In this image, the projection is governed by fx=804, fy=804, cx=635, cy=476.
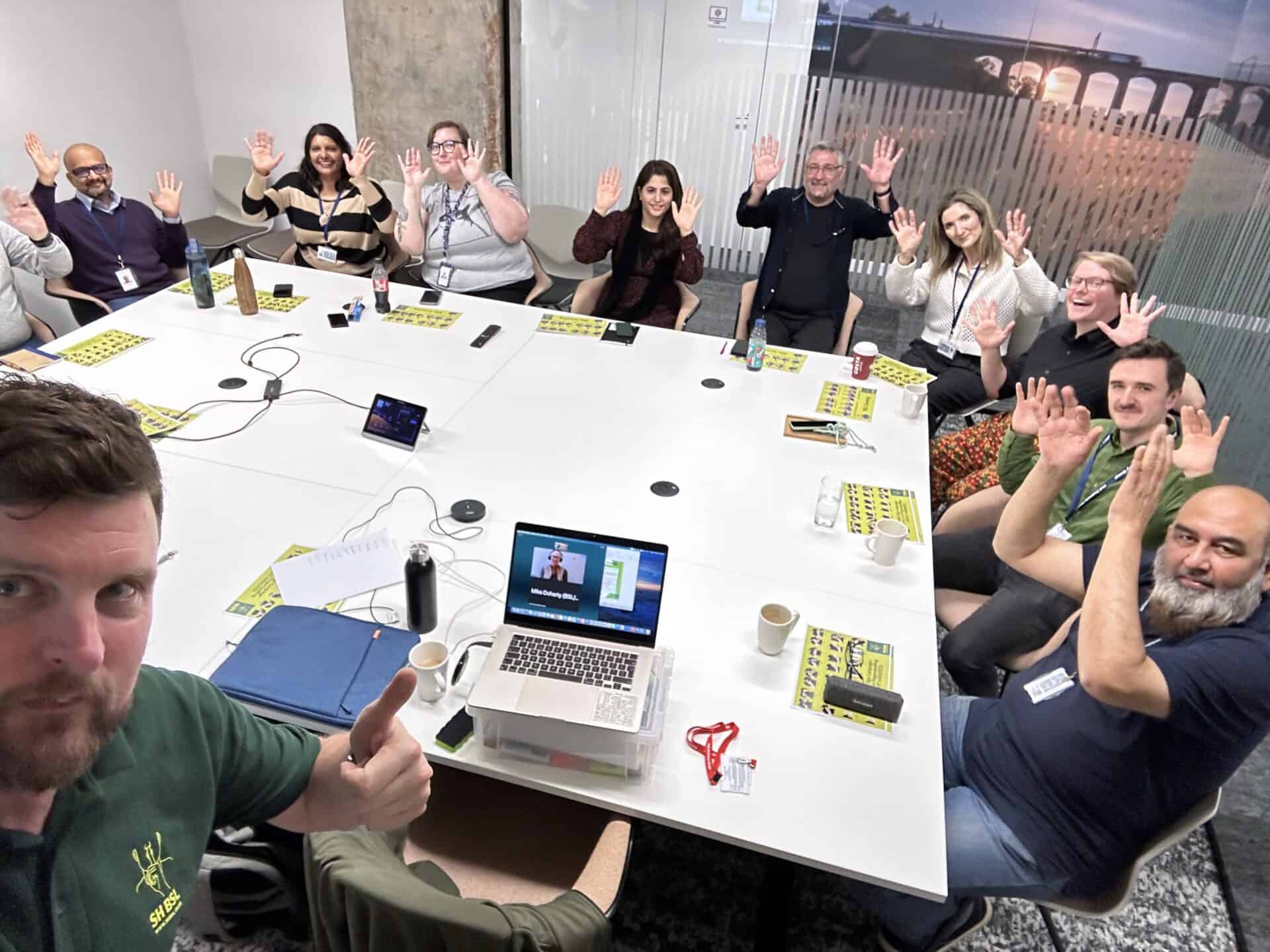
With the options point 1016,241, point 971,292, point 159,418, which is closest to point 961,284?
point 971,292

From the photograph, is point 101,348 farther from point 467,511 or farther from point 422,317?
point 467,511

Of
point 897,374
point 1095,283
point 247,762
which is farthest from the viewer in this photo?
point 897,374

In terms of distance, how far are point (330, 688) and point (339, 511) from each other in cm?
64

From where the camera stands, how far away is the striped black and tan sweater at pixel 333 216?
4.03m

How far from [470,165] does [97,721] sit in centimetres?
347

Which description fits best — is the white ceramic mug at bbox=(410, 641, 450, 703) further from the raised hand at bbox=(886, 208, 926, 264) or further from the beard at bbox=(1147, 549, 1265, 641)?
the raised hand at bbox=(886, 208, 926, 264)

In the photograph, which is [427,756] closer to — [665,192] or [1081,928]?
[1081,928]

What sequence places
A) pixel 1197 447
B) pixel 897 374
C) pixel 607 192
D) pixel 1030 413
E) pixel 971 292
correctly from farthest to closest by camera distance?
pixel 607 192 < pixel 971 292 < pixel 897 374 < pixel 1030 413 < pixel 1197 447

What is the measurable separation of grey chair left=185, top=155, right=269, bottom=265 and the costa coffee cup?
3830mm

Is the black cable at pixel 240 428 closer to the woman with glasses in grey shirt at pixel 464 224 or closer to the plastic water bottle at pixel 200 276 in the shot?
the plastic water bottle at pixel 200 276

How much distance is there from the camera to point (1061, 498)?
2.45 meters

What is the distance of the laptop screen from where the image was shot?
1.61 m

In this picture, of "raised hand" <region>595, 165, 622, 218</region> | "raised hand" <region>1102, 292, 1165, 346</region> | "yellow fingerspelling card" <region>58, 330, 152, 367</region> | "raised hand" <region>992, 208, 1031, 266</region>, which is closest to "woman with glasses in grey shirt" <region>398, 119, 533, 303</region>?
"raised hand" <region>595, 165, 622, 218</region>

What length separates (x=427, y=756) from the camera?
5.11 feet
